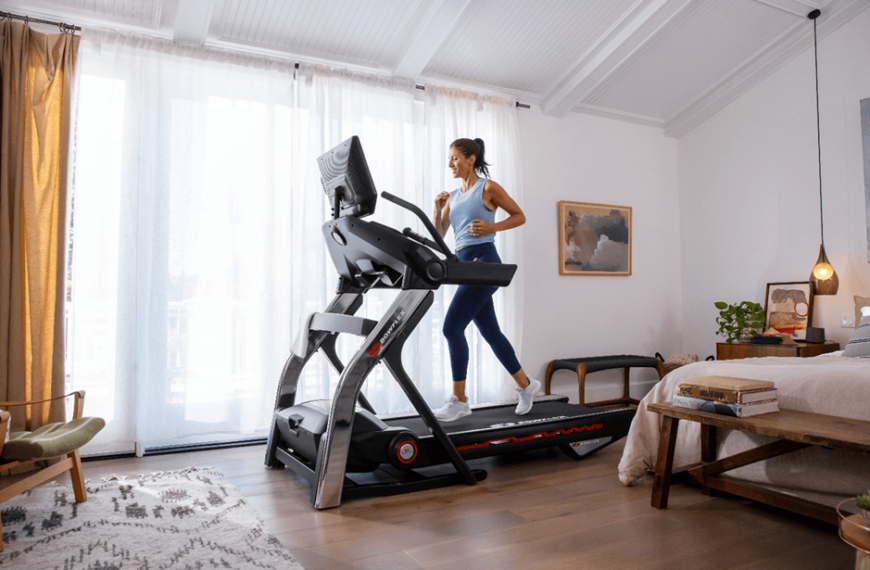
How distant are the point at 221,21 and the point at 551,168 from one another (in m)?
2.57

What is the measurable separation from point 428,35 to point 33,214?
2.36 metres

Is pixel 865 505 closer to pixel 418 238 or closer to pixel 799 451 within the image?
pixel 799 451

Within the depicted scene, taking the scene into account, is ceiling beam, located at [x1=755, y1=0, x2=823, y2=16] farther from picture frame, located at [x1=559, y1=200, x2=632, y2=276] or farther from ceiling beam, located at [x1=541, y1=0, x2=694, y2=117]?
picture frame, located at [x1=559, y1=200, x2=632, y2=276]

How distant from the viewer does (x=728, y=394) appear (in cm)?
209

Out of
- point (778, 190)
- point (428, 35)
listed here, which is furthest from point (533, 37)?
point (778, 190)

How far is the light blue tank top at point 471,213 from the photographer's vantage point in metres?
3.09

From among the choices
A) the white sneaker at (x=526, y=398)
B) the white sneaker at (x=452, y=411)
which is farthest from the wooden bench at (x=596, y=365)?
the white sneaker at (x=452, y=411)

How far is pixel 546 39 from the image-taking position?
4.04 metres

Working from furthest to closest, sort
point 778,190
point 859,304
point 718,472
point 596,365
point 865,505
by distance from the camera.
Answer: point 778,190 < point 596,365 < point 859,304 < point 718,472 < point 865,505

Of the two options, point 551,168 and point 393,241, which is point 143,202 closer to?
point 393,241

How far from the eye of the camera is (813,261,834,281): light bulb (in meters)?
3.97

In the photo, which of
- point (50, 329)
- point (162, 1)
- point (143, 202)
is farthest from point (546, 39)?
point (50, 329)

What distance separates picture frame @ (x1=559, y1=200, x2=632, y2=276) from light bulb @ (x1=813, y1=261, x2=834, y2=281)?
54.7 inches

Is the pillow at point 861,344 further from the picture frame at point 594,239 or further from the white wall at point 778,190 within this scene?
the picture frame at point 594,239
